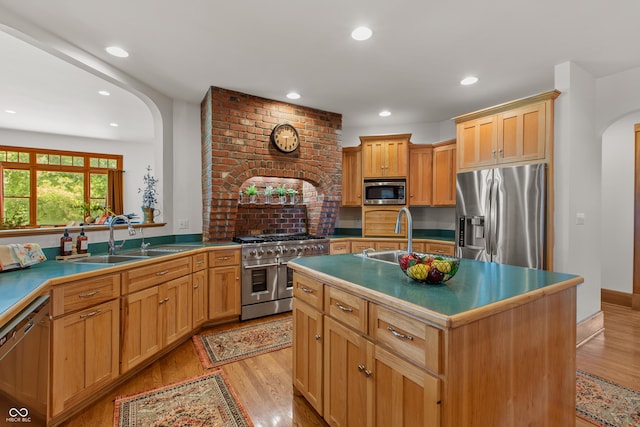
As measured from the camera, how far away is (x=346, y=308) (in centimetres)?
157

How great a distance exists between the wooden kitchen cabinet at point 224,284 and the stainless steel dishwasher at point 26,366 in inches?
65.6

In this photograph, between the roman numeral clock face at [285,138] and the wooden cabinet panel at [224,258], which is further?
the roman numeral clock face at [285,138]

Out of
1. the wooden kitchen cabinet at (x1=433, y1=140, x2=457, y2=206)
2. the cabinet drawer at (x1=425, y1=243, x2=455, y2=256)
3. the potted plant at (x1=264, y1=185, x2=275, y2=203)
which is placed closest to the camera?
the cabinet drawer at (x1=425, y1=243, x2=455, y2=256)

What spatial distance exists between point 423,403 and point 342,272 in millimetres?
778

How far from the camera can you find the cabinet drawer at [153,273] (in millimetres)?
2284

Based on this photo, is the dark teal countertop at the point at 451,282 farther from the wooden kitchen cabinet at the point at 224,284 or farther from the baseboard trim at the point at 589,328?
the baseboard trim at the point at 589,328

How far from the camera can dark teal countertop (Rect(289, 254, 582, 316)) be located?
1.24 meters

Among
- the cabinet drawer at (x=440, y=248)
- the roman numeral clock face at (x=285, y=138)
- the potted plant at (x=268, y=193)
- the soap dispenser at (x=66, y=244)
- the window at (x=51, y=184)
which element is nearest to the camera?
the soap dispenser at (x=66, y=244)

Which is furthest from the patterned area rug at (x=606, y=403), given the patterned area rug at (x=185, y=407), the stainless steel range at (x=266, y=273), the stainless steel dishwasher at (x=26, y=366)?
the stainless steel dishwasher at (x=26, y=366)

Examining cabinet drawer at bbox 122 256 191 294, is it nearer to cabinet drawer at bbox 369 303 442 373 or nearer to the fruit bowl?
cabinet drawer at bbox 369 303 442 373

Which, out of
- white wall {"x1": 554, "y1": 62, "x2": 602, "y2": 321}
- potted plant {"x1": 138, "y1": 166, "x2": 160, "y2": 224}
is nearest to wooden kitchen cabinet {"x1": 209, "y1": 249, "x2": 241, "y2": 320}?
potted plant {"x1": 138, "y1": 166, "x2": 160, "y2": 224}

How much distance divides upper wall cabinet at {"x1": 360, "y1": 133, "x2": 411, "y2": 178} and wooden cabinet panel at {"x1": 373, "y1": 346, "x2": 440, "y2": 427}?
3.48 m

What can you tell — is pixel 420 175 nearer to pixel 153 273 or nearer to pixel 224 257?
pixel 224 257

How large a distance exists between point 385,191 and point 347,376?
3.31 m
